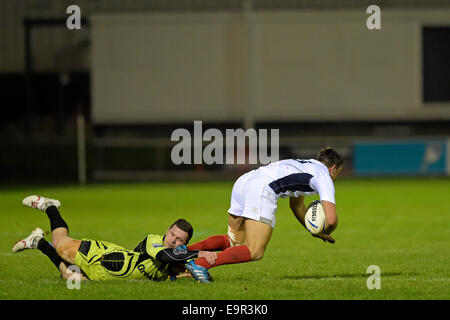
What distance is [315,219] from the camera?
25.2 ft

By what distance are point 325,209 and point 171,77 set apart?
84.2ft

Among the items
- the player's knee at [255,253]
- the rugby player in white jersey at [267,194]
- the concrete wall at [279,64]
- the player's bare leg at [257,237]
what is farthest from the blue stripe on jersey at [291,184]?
the concrete wall at [279,64]

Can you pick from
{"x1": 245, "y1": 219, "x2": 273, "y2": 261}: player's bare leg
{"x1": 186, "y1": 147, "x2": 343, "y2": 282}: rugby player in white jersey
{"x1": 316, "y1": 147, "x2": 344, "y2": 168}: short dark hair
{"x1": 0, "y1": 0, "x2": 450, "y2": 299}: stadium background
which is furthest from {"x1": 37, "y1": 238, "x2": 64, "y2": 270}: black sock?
{"x1": 0, "y1": 0, "x2": 450, "y2": 299}: stadium background

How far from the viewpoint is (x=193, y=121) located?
32562 mm

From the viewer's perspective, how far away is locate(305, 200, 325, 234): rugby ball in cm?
766

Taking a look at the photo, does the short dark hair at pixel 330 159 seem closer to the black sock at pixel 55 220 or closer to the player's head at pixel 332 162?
the player's head at pixel 332 162

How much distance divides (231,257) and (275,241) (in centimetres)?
446

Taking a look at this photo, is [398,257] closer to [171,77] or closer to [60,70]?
[171,77]

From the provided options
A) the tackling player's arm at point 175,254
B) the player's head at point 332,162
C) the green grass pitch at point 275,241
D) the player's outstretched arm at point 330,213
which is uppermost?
the player's head at point 332,162

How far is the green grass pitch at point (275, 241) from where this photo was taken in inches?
296

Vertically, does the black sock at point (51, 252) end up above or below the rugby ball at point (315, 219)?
below

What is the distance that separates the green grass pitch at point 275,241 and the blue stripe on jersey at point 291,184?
3.18 ft

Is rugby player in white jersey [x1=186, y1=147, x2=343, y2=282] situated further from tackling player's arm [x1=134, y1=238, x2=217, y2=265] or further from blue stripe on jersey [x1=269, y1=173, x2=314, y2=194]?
tackling player's arm [x1=134, y1=238, x2=217, y2=265]

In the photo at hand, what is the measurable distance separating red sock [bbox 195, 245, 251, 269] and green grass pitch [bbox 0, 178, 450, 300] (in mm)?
236
